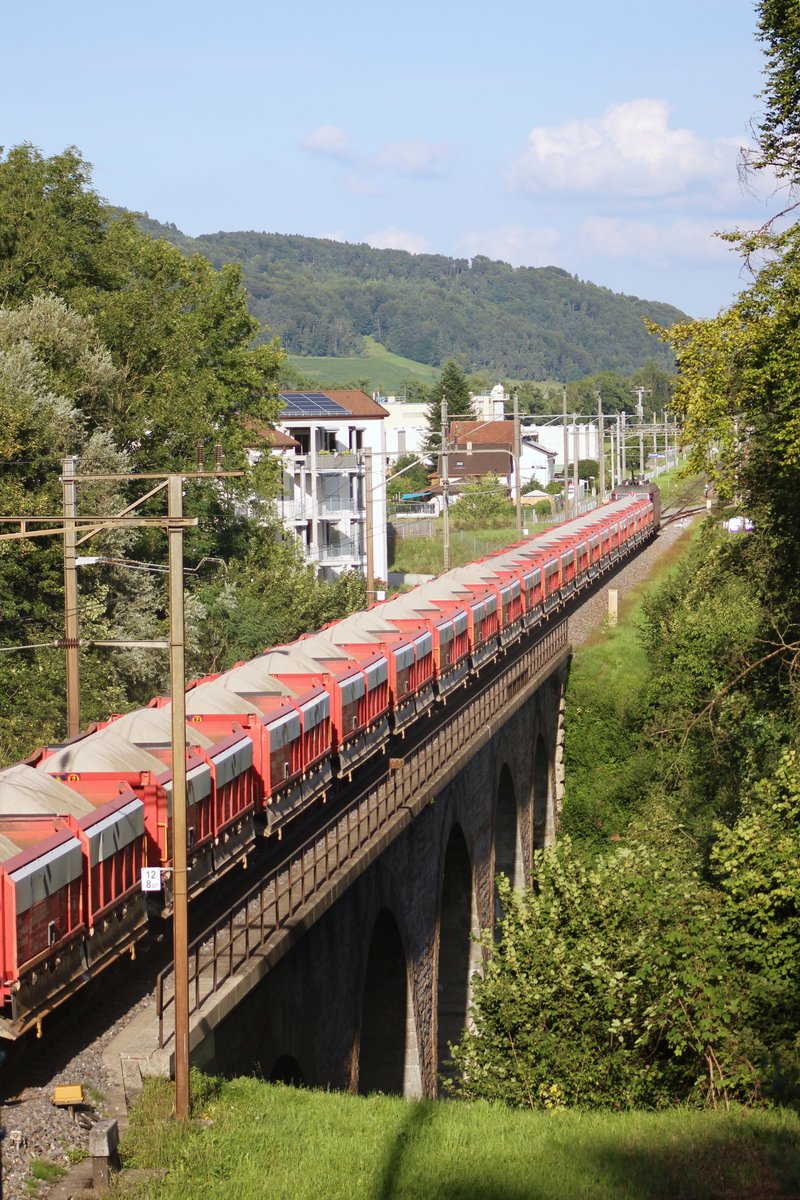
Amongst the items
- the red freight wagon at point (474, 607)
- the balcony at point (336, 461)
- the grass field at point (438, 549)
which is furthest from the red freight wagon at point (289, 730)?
the grass field at point (438, 549)

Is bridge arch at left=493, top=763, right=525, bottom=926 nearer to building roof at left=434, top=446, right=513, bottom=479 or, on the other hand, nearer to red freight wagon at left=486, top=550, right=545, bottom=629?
red freight wagon at left=486, top=550, right=545, bottom=629

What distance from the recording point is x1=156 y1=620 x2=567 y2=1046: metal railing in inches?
779

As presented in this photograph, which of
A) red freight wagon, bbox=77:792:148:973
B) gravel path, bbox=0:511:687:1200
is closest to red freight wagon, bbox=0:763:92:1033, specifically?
red freight wagon, bbox=77:792:148:973

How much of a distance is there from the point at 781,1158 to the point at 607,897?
29.4ft

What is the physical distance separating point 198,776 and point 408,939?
37.8ft

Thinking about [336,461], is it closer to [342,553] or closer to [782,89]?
[342,553]

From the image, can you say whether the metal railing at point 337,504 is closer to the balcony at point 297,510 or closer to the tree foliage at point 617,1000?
the balcony at point 297,510

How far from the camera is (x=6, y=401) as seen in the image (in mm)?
45281

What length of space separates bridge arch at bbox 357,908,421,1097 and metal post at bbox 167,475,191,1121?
1657cm

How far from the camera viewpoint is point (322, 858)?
2561 centimetres

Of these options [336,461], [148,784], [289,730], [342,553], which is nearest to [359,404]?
[336,461]

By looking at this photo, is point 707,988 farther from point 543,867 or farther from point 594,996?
point 543,867

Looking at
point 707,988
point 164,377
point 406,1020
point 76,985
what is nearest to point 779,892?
point 707,988

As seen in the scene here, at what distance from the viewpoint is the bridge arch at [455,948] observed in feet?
142
